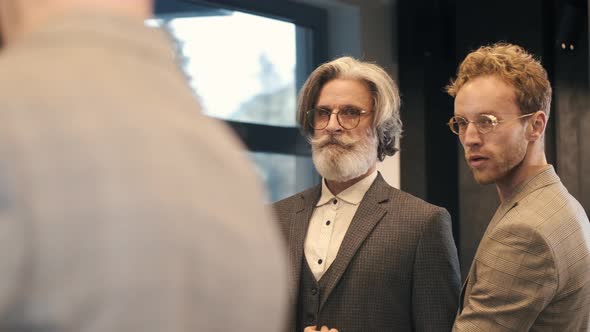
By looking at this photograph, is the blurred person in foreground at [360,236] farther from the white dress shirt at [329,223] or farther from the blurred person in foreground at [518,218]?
the blurred person in foreground at [518,218]

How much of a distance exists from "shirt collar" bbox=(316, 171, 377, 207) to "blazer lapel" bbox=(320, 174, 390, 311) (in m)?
0.02

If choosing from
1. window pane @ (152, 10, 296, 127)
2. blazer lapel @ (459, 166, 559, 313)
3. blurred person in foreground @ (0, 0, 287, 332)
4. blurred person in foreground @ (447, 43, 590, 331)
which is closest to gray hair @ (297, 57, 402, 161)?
blurred person in foreground @ (447, 43, 590, 331)

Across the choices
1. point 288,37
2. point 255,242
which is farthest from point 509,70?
point 288,37

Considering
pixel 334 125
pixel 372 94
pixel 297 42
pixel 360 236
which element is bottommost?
pixel 360 236

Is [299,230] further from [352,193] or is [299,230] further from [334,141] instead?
[334,141]

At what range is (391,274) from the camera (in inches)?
107

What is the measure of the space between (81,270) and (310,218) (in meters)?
2.50

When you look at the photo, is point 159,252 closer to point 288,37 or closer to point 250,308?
point 250,308

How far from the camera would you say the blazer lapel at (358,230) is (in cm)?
272

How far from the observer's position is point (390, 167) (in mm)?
5180

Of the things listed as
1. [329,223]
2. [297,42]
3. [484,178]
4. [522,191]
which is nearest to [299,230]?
[329,223]

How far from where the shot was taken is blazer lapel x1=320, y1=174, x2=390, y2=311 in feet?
8.94

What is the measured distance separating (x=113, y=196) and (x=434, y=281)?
2.31 metres

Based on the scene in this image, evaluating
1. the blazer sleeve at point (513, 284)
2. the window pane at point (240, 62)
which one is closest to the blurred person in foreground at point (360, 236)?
the blazer sleeve at point (513, 284)
